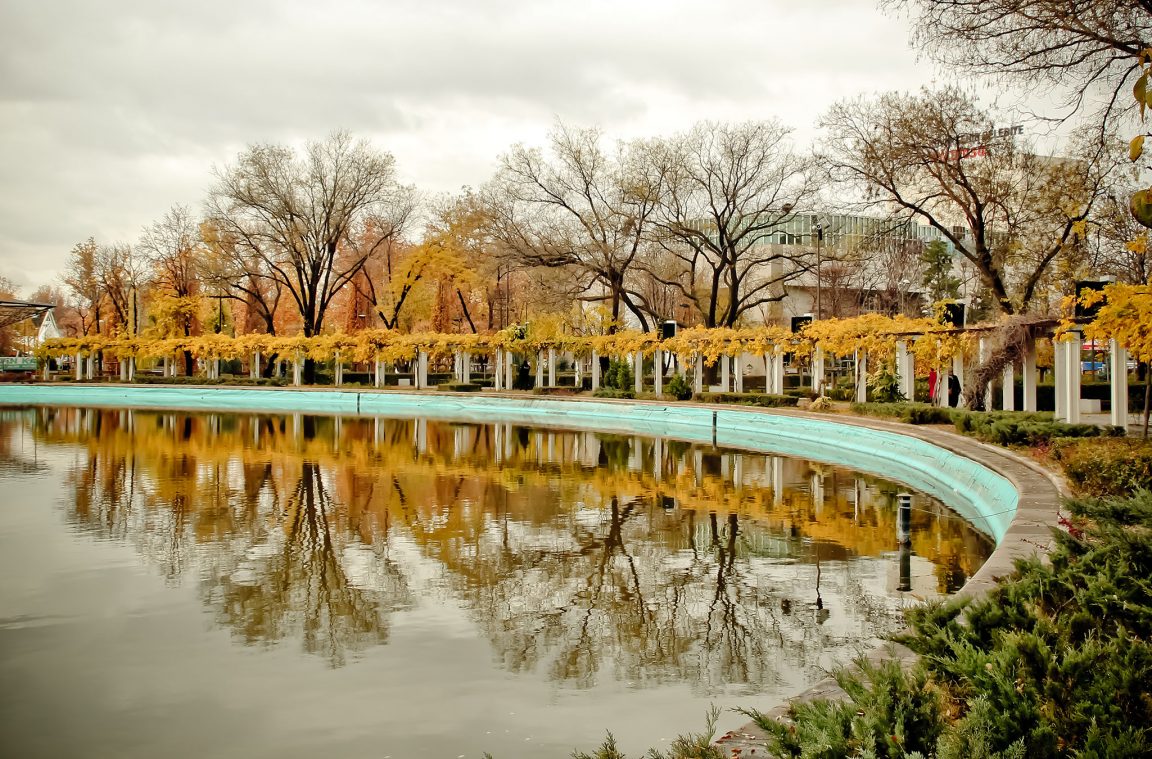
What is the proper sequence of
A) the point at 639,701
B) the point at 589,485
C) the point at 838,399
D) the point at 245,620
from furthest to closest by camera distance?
the point at 838,399 → the point at 589,485 → the point at 245,620 → the point at 639,701

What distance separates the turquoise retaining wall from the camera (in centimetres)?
1562

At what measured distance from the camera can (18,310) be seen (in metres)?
60.2

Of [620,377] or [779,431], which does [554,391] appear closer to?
[620,377]

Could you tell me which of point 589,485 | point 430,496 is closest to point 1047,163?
point 589,485

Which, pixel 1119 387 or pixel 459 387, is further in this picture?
pixel 459 387

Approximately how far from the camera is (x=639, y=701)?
668 cm

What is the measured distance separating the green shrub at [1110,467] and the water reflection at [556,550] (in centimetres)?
155

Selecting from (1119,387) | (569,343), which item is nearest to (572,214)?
(569,343)

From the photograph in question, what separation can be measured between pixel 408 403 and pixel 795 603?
32.6 metres

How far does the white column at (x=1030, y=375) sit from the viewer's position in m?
21.0

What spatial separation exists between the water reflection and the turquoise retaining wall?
892 millimetres

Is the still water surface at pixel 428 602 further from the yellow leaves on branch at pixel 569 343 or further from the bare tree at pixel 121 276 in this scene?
the bare tree at pixel 121 276

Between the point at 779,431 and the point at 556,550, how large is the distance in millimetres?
16370

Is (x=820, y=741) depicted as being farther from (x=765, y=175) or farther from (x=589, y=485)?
(x=765, y=175)
